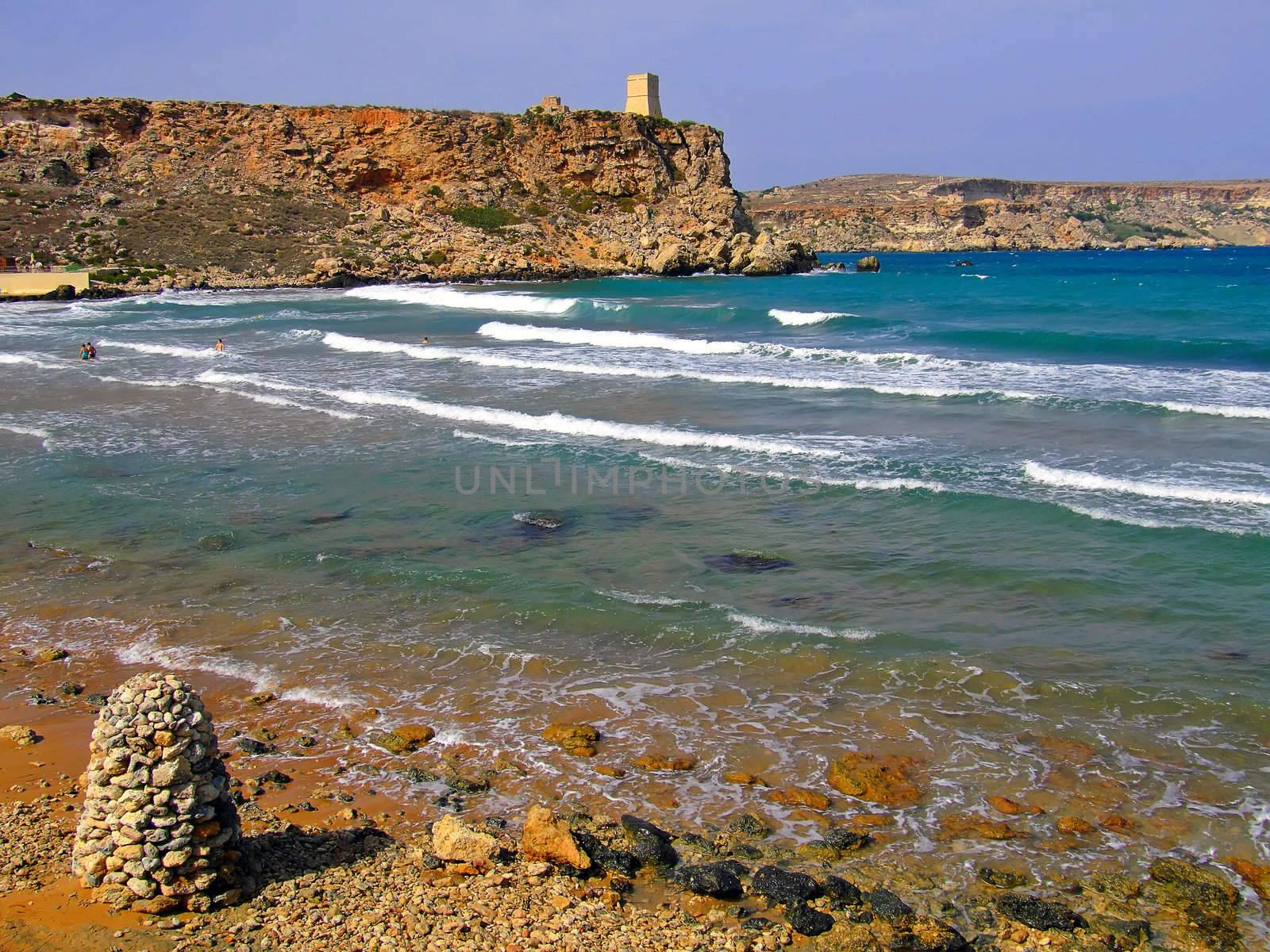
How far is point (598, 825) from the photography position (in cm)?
577

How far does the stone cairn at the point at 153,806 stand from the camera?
4.74 m

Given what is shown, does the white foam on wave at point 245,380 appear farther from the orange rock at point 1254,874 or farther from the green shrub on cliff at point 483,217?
the green shrub on cliff at point 483,217

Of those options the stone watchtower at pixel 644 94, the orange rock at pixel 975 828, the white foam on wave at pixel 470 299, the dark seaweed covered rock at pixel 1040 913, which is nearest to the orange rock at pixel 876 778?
the orange rock at pixel 975 828

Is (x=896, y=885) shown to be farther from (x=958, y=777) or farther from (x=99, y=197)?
(x=99, y=197)

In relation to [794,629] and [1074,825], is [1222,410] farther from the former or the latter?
[1074,825]

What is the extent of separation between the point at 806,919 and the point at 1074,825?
1963 mm

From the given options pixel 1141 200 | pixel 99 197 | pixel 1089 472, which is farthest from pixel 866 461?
pixel 1141 200

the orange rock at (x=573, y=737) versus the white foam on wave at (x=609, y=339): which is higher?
the white foam on wave at (x=609, y=339)

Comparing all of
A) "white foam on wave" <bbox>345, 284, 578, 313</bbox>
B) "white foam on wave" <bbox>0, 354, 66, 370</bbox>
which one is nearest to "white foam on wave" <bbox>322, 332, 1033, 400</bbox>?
"white foam on wave" <bbox>0, 354, 66, 370</bbox>

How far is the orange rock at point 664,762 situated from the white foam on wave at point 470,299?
112 feet

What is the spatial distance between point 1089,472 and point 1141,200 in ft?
577

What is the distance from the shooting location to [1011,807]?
239 inches

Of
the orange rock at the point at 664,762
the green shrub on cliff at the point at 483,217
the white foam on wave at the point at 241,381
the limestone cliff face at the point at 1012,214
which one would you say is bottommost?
the orange rock at the point at 664,762

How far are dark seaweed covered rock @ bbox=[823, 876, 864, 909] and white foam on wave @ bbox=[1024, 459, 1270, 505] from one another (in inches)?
361
